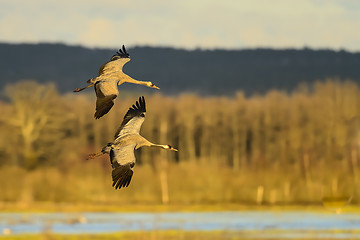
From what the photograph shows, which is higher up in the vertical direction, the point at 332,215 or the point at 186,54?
the point at 186,54

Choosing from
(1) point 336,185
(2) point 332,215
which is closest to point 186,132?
(1) point 336,185

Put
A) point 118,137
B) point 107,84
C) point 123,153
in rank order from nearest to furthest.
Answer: point 123,153, point 107,84, point 118,137

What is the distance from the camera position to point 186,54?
543ft

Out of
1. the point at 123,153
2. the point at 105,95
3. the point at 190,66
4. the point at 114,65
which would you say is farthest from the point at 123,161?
the point at 190,66

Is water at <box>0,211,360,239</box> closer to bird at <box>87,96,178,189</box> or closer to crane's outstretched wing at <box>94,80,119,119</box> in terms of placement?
bird at <box>87,96,178,189</box>

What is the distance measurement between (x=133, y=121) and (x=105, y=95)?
1277mm

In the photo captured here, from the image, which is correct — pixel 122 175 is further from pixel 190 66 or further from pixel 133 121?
pixel 190 66

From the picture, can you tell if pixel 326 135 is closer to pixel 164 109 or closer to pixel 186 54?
pixel 164 109

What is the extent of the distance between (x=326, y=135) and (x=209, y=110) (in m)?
14.0

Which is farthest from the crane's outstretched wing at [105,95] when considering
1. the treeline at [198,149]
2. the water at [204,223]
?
the treeline at [198,149]

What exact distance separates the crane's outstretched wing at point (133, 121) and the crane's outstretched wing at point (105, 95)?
33.2 inches

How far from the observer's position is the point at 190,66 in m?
165

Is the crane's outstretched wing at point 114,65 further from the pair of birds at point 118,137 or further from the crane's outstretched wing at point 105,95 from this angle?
the crane's outstretched wing at point 105,95

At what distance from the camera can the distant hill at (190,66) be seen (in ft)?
485
